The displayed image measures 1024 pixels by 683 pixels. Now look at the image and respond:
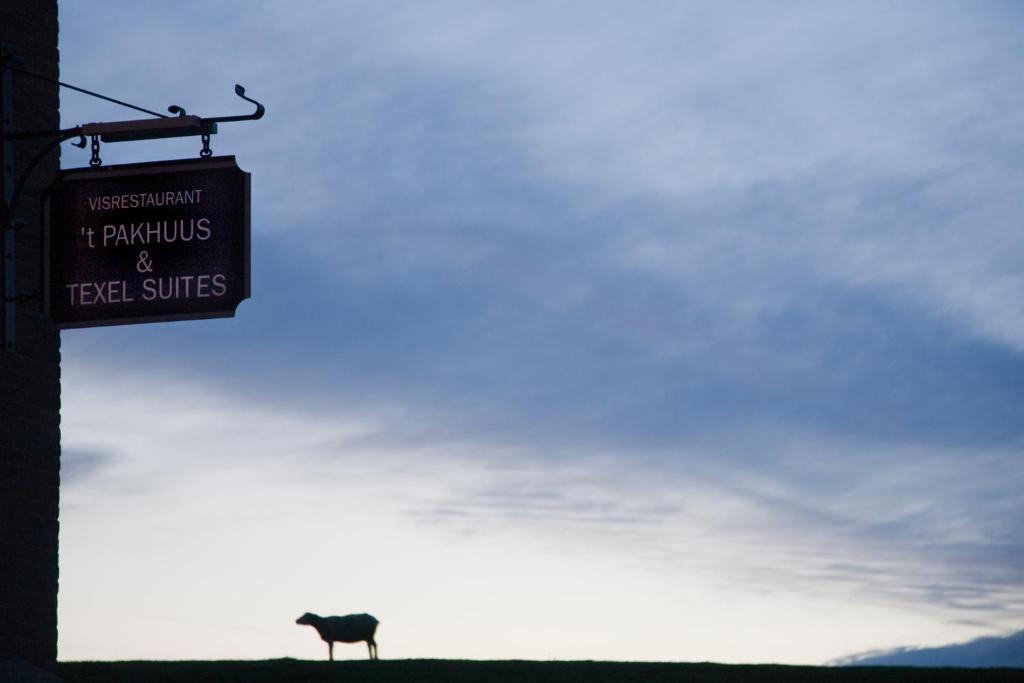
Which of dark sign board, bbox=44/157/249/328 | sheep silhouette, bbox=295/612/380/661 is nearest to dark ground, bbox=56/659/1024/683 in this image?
sheep silhouette, bbox=295/612/380/661

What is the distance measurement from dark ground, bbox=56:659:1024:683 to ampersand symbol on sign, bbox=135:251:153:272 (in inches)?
453

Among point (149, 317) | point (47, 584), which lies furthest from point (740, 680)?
point (149, 317)

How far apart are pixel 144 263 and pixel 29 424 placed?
10.6 feet

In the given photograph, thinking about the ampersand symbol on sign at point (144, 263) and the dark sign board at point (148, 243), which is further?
the ampersand symbol on sign at point (144, 263)

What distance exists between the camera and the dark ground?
2389 centimetres

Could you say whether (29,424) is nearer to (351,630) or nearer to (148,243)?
(148,243)

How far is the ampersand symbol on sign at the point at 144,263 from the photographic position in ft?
44.5

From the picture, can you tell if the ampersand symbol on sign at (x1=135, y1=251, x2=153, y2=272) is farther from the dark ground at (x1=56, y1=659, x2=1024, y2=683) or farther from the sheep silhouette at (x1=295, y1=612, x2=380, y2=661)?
the sheep silhouette at (x1=295, y1=612, x2=380, y2=661)

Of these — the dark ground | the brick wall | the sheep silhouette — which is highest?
the brick wall

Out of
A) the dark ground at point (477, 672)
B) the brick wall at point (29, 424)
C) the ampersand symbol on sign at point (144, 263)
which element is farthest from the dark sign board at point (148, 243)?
the dark ground at point (477, 672)

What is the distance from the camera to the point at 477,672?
24.4 meters

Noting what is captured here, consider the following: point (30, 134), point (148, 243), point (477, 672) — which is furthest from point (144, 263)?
point (477, 672)

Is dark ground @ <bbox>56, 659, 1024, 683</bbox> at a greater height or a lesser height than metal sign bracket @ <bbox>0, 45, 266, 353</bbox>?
lesser

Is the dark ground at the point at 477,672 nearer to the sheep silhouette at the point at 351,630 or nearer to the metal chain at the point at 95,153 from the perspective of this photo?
the sheep silhouette at the point at 351,630
